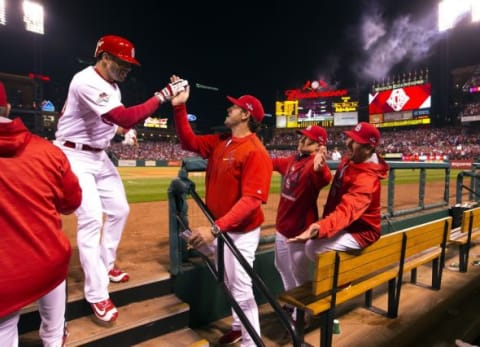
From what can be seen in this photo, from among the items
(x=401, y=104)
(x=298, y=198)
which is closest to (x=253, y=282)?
(x=298, y=198)

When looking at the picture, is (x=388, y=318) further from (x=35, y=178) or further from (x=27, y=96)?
(x=27, y=96)

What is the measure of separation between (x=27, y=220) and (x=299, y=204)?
2.29m

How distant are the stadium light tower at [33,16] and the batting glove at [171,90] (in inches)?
1456

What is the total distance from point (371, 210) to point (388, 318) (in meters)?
1.39

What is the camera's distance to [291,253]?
322cm

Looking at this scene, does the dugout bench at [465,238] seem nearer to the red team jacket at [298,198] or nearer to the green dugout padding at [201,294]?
the red team jacket at [298,198]

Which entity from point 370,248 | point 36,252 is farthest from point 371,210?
point 36,252

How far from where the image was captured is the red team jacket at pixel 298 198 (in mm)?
3092

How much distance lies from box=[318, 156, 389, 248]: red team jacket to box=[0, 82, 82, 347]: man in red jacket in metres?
1.80

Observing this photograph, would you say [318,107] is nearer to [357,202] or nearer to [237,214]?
[357,202]

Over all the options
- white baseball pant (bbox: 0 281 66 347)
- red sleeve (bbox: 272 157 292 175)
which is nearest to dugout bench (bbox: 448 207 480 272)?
red sleeve (bbox: 272 157 292 175)

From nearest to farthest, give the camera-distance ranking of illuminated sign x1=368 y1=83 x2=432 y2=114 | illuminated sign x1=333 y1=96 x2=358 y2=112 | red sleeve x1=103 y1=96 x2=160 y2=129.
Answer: red sleeve x1=103 y1=96 x2=160 y2=129
illuminated sign x1=368 y1=83 x2=432 y2=114
illuminated sign x1=333 y1=96 x2=358 y2=112

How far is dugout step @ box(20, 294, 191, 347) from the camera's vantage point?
238 centimetres

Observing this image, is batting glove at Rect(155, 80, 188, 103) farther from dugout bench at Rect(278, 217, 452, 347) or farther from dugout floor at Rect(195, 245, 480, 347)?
dugout floor at Rect(195, 245, 480, 347)
